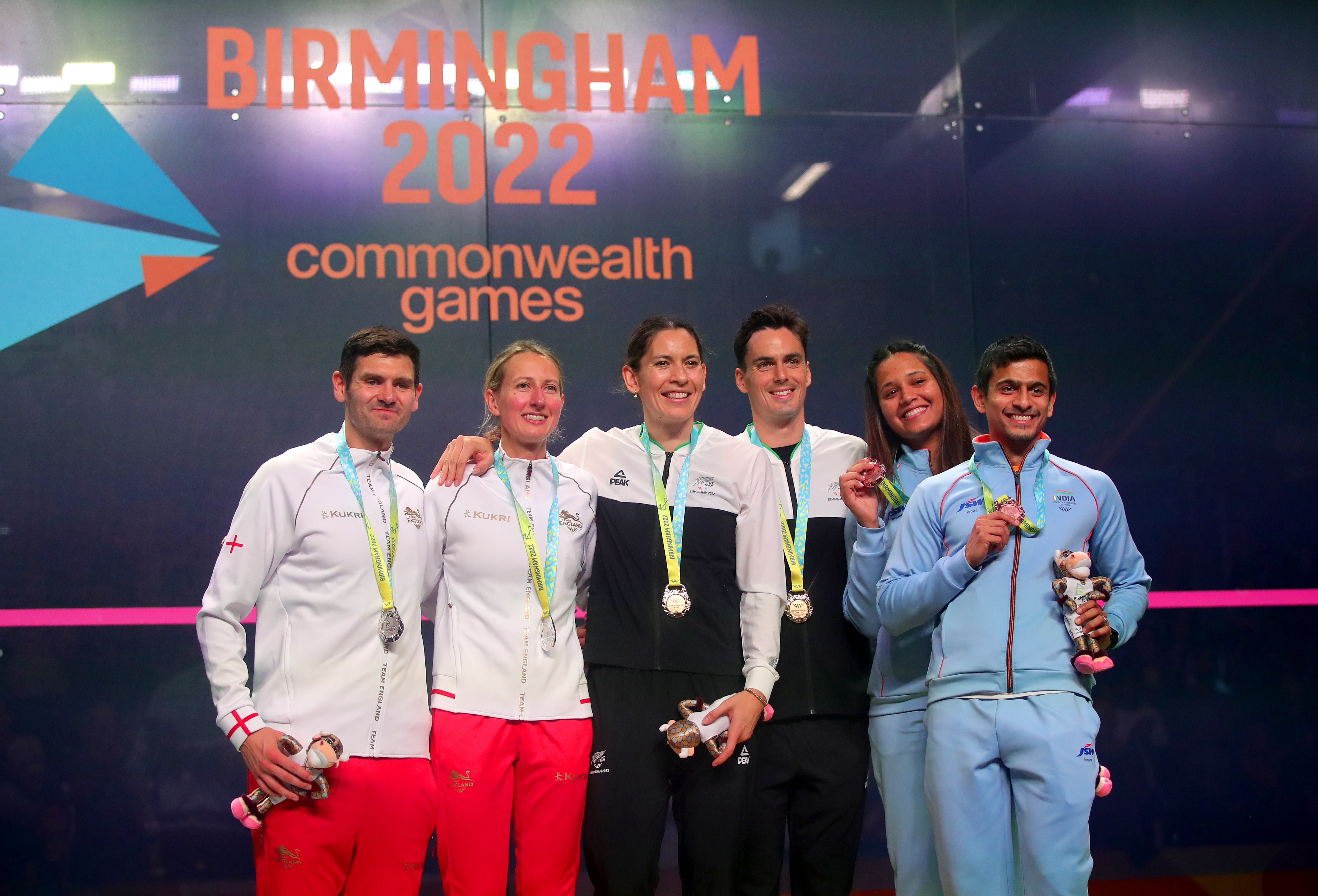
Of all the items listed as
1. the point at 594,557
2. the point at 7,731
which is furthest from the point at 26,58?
the point at 594,557

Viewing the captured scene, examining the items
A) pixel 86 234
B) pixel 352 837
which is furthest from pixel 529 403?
pixel 86 234

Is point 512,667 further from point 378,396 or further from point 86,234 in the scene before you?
point 86,234

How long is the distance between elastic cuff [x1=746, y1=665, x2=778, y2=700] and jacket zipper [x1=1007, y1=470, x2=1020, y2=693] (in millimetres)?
577

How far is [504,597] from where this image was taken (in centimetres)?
261

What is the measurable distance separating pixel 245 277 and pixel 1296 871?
5.15m

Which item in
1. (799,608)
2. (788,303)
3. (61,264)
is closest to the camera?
(799,608)

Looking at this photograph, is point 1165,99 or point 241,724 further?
point 1165,99

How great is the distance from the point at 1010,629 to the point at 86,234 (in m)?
3.88

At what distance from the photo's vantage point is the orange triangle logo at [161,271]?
4223mm

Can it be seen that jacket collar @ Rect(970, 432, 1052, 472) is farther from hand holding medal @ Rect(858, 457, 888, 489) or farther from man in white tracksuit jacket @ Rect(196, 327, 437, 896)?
man in white tracksuit jacket @ Rect(196, 327, 437, 896)

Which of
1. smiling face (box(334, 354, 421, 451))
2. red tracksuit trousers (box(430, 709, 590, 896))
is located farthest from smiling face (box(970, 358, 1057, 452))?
smiling face (box(334, 354, 421, 451))

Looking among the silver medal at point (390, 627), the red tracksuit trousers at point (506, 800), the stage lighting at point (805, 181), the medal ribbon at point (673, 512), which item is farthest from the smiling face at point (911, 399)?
the stage lighting at point (805, 181)

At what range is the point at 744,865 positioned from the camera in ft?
9.10

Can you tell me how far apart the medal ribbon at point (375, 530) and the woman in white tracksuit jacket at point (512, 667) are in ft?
0.34
